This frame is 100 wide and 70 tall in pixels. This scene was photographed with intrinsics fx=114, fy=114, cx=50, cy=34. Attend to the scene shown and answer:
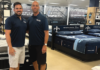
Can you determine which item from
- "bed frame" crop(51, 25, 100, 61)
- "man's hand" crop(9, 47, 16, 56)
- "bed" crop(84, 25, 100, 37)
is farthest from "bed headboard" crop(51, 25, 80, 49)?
"man's hand" crop(9, 47, 16, 56)

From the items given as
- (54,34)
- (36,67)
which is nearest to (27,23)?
(36,67)

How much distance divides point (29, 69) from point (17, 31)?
41.1 inches

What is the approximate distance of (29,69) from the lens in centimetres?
251

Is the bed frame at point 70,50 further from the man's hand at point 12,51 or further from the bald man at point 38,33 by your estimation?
the man's hand at point 12,51

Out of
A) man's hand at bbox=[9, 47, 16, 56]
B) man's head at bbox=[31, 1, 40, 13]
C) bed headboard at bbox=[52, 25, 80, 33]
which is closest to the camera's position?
man's hand at bbox=[9, 47, 16, 56]

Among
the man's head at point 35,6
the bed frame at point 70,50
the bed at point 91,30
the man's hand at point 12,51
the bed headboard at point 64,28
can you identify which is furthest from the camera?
the bed at point 91,30

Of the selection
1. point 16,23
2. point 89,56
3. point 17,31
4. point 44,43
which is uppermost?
point 16,23

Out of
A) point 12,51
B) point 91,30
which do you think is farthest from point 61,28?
point 12,51

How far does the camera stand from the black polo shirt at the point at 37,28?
207cm

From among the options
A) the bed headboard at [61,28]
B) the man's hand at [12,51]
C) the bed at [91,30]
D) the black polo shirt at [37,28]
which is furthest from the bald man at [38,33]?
the bed at [91,30]

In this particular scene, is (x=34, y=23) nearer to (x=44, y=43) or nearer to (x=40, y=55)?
(x=44, y=43)

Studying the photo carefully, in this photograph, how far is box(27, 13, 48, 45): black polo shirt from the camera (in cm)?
207

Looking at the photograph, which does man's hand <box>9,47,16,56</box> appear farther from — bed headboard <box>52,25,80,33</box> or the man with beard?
bed headboard <box>52,25,80,33</box>

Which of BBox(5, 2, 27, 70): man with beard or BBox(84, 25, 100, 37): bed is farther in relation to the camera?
BBox(84, 25, 100, 37): bed
